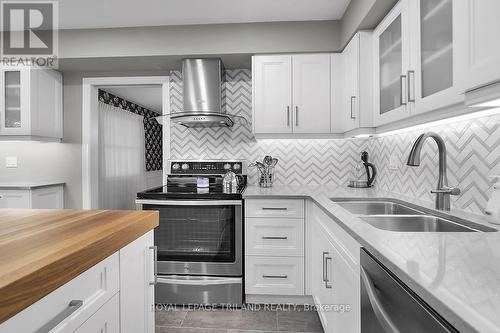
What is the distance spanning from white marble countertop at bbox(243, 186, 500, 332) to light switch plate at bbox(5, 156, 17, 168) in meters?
3.66

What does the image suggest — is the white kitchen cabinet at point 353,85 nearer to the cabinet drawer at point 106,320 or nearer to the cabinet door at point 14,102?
the cabinet drawer at point 106,320

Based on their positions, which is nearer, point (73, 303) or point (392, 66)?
point (73, 303)

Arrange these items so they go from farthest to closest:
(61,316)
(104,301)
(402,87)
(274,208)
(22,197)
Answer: (22,197), (274,208), (402,87), (104,301), (61,316)

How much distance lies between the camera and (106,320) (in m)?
0.95

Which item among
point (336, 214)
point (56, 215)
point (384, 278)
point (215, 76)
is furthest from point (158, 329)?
point (215, 76)

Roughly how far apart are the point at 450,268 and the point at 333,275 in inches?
38.7

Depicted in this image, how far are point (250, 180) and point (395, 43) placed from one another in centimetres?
180

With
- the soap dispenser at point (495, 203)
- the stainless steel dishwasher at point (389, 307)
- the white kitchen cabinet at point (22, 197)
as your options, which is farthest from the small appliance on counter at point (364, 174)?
the white kitchen cabinet at point (22, 197)

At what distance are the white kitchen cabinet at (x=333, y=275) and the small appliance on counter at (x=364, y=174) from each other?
67 cm

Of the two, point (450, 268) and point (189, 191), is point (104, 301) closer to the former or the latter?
point (450, 268)

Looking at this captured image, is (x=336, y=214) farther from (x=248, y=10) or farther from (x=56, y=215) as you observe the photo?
(x=248, y=10)

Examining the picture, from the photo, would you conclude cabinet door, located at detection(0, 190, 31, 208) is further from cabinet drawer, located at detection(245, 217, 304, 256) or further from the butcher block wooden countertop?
cabinet drawer, located at detection(245, 217, 304, 256)

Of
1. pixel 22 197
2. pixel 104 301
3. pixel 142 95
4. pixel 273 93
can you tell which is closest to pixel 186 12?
pixel 273 93

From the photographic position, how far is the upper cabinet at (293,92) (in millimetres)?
2785
